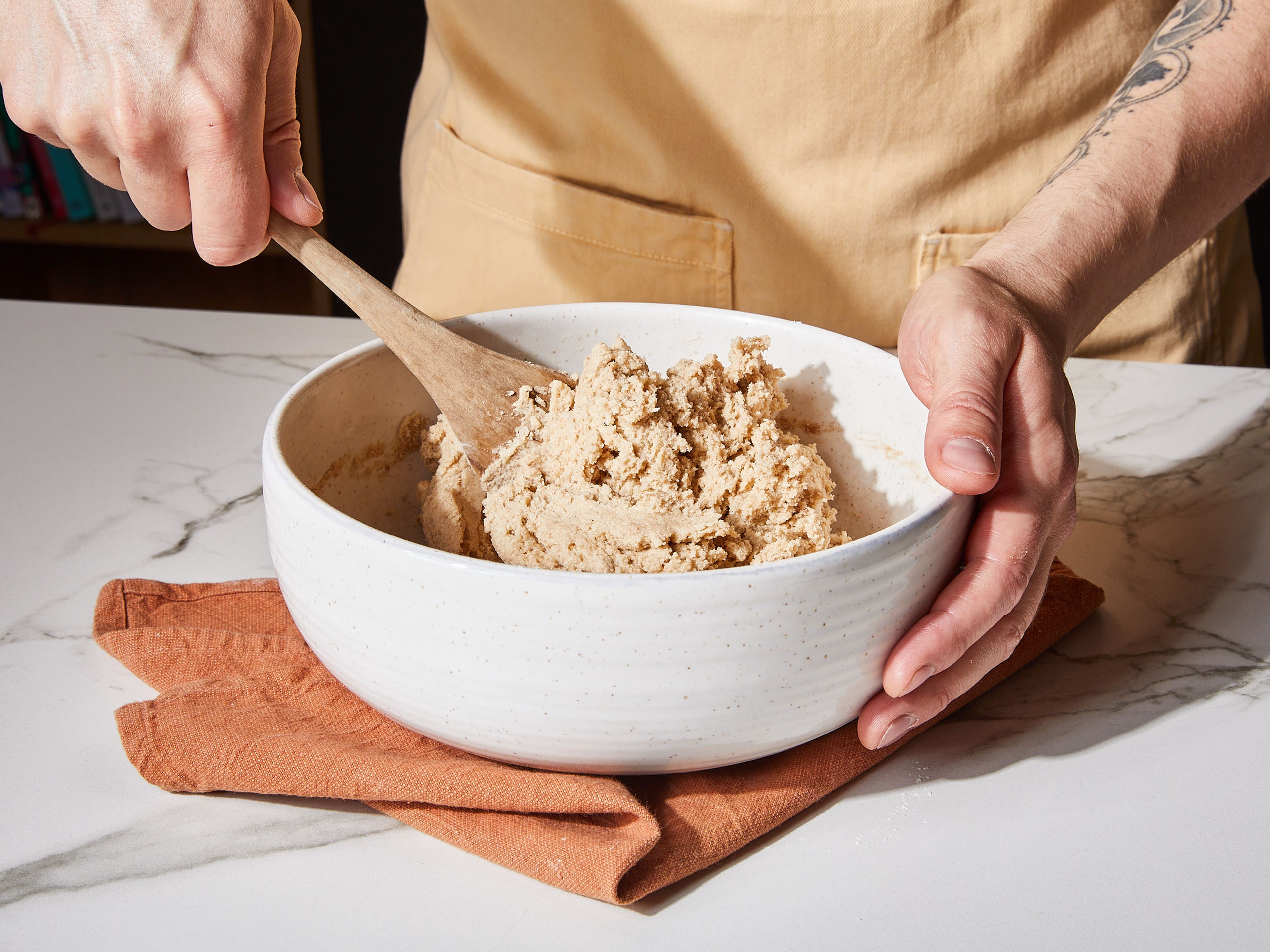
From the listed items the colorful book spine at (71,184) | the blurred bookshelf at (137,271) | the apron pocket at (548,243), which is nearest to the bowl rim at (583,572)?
the apron pocket at (548,243)

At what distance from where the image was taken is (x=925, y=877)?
1.93ft

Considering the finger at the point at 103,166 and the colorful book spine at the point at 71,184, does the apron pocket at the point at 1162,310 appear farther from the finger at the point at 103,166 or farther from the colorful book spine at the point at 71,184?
the colorful book spine at the point at 71,184

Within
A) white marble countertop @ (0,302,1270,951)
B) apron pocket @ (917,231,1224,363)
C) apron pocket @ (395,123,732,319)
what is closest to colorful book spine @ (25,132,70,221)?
apron pocket @ (395,123,732,319)

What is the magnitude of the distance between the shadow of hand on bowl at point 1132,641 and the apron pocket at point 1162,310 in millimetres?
228

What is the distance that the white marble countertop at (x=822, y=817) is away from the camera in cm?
56

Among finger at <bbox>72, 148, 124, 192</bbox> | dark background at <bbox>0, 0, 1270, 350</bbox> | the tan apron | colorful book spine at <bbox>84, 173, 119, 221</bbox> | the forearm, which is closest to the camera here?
finger at <bbox>72, 148, 124, 192</bbox>

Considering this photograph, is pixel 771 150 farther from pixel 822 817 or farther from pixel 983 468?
pixel 822 817

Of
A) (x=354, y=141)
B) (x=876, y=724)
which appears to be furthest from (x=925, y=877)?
(x=354, y=141)

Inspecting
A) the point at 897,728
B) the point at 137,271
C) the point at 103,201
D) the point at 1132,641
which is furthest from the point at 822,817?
the point at 137,271

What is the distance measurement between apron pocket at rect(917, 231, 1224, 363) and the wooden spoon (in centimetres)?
55

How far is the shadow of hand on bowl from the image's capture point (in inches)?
26.8

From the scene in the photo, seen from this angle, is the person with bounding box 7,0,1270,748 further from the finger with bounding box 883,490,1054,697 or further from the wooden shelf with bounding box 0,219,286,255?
the wooden shelf with bounding box 0,219,286,255

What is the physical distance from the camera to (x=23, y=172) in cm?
311

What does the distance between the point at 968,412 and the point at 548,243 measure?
0.69 meters
